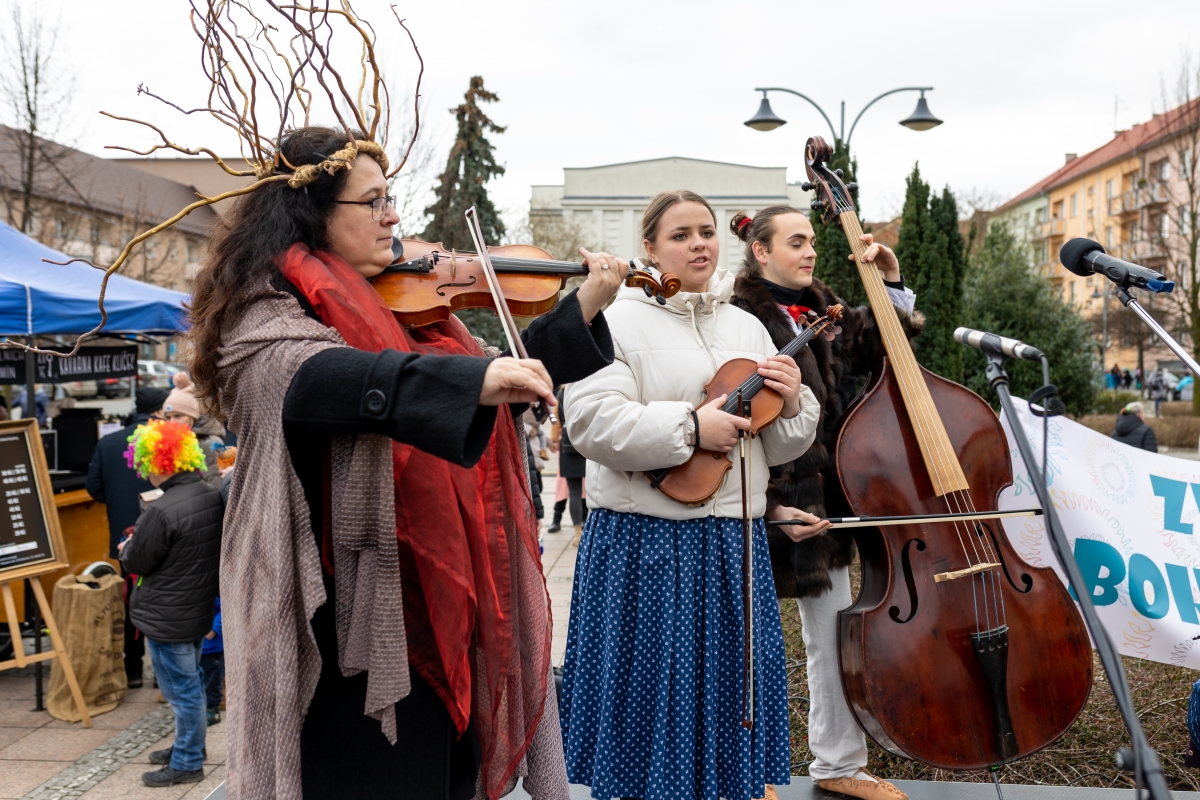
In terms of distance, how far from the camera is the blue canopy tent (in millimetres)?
5820

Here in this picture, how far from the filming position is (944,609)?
266cm

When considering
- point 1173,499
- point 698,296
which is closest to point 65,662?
point 698,296

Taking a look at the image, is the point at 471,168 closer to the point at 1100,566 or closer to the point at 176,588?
the point at 176,588

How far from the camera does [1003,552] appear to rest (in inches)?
108

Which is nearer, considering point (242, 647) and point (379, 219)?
point (242, 647)

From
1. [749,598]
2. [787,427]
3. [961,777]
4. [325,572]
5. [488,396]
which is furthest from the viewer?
[961,777]

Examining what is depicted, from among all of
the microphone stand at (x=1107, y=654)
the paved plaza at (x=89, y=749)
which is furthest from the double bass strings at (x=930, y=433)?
the paved plaza at (x=89, y=749)

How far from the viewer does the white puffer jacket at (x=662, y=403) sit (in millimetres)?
2506

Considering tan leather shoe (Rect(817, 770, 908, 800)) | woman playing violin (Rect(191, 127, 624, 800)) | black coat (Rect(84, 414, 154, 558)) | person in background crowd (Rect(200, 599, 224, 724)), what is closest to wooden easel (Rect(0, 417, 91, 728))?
black coat (Rect(84, 414, 154, 558))

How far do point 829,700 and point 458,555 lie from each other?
1.91 metres

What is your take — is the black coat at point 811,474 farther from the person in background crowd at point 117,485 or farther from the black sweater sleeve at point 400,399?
the person in background crowd at point 117,485

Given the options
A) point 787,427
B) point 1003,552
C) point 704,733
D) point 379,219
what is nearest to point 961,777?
point 1003,552

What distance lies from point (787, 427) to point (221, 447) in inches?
154

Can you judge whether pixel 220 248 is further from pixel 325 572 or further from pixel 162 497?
pixel 162 497
